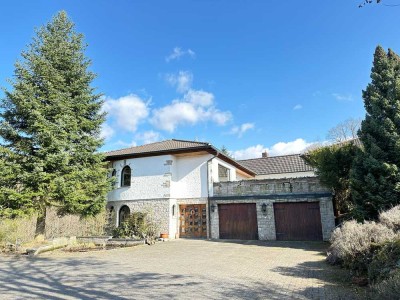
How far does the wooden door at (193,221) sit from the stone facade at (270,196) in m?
0.73

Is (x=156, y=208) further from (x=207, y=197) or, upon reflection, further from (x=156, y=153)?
(x=156, y=153)

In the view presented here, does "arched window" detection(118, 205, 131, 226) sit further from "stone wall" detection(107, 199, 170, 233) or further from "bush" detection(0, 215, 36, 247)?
"bush" detection(0, 215, 36, 247)

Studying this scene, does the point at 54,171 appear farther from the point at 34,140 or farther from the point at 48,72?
the point at 48,72

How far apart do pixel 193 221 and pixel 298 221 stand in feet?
20.1

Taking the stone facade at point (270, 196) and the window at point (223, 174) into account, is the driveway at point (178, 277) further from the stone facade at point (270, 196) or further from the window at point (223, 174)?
the window at point (223, 174)

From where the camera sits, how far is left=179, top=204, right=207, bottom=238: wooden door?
16.0 m

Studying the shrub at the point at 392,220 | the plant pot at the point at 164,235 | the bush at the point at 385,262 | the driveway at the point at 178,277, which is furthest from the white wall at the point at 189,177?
the bush at the point at 385,262

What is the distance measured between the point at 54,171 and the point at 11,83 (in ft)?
16.4

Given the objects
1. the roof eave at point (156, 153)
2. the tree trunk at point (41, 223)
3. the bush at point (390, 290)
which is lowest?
the bush at point (390, 290)

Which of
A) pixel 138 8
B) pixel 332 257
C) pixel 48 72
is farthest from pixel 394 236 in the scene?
pixel 48 72

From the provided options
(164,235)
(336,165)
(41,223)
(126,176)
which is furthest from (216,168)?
(41,223)

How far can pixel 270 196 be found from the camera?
14406 mm

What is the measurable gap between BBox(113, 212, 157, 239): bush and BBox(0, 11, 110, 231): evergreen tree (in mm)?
1788

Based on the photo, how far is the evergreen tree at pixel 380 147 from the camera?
948 centimetres
